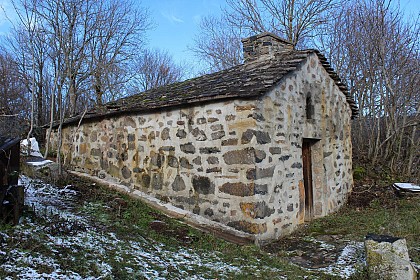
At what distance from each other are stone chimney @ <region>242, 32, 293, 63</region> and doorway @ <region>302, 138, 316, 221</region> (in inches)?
89.9

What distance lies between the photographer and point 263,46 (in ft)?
26.5

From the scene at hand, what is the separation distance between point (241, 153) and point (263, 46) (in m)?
3.40

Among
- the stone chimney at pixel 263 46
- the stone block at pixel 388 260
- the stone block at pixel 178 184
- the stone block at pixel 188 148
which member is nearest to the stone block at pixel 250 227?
the stone block at pixel 178 184

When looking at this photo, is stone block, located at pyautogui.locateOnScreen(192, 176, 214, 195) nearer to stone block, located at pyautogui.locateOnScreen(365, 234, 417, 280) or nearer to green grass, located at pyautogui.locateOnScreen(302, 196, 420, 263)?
green grass, located at pyautogui.locateOnScreen(302, 196, 420, 263)

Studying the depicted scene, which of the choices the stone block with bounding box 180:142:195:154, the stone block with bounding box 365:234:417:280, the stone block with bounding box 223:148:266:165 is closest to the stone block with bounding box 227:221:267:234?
the stone block with bounding box 223:148:266:165

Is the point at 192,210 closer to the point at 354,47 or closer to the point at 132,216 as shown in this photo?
the point at 132,216

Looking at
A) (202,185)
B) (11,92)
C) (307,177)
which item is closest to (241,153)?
(202,185)

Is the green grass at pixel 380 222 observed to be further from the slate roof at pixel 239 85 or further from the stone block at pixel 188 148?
the slate roof at pixel 239 85

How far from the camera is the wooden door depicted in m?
7.47

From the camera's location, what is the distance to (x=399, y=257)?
376cm

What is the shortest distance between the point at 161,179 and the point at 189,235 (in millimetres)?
2159

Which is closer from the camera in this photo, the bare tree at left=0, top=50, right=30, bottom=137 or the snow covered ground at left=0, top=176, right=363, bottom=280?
the snow covered ground at left=0, top=176, right=363, bottom=280

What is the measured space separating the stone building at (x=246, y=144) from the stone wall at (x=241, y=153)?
0.02 meters

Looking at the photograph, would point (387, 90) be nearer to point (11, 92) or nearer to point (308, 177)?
point (308, 177)
